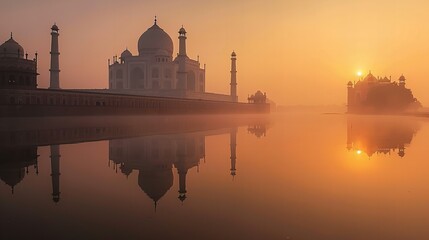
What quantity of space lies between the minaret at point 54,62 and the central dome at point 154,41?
14.4 meters

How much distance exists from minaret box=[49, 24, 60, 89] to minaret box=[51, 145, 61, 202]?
1311 inches

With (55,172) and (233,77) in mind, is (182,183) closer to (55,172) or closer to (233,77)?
(55,172)

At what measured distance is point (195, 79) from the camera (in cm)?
5838

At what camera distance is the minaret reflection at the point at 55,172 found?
19.7 ft

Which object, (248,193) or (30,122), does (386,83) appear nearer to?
(30,122)

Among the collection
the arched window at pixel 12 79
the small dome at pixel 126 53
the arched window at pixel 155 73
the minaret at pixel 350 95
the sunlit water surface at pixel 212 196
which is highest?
the small dome at pixel 126 53

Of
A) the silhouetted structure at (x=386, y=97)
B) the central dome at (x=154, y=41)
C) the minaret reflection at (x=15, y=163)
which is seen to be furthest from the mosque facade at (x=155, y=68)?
the minaret reflection at (x=15, y=163)

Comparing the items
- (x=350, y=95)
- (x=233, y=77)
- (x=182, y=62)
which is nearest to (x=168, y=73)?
(x=182, y=62)

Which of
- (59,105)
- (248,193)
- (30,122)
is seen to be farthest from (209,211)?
(59,105)

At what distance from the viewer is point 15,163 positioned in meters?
8.88

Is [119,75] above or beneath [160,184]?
above

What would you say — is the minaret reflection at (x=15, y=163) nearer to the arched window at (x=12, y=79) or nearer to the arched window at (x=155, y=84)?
the arched window at (x=12, y=79)

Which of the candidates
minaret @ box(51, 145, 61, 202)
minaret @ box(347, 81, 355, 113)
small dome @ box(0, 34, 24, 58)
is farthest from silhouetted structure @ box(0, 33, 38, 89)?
minaret @ box(347, 81, 355, 113)

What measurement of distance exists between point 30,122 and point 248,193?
2243 cm
